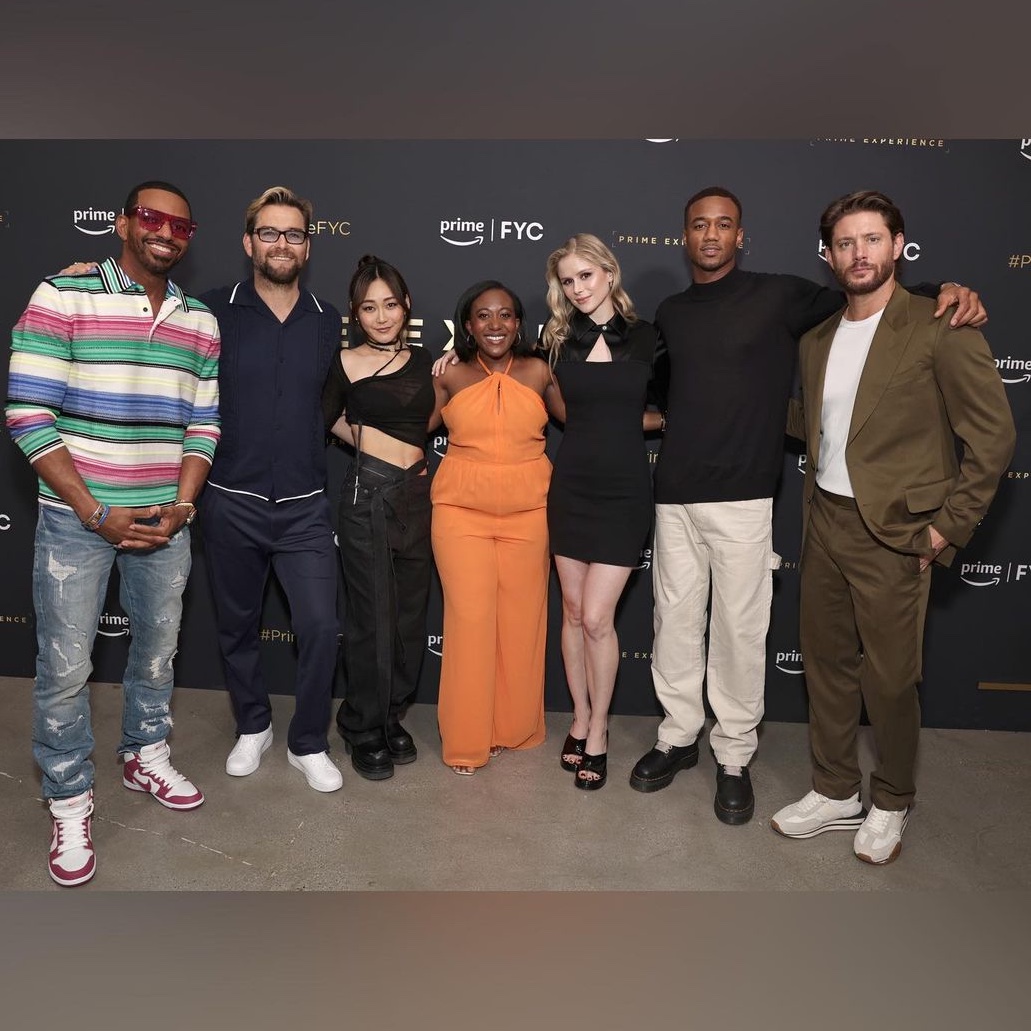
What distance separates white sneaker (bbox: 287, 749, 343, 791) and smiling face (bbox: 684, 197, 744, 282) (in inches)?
89.7

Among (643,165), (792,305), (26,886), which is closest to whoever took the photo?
(26,886)

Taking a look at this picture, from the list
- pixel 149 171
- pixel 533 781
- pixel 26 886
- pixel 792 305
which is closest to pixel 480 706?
pixel 533 781

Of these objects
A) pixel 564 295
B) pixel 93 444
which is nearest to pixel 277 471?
pixel 93 444

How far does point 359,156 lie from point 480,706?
236 cm

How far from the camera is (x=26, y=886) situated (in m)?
2.65

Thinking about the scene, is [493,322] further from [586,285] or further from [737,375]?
[737,375]

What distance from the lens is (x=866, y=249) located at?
2678mm

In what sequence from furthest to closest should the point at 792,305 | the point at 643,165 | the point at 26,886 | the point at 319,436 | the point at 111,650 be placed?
the point at 111,650
the point at 643,165
the point at 319,436
the point at 792,305
the point at 26,886

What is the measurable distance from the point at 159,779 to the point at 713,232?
2740mm

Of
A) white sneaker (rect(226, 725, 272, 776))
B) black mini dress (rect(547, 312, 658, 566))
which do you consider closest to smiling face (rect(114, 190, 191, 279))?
black mini dress (rect(547, 312, 658, 566))

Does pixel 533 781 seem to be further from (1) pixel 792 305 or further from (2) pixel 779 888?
(1) pixel 792 305

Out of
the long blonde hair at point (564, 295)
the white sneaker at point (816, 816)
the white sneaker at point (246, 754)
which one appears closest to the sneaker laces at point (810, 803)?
the white sneaker at point (816, 816)

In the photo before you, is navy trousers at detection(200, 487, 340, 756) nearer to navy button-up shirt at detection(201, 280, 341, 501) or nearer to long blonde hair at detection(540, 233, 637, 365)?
navy button-up shirt at detection(201, 280, 341, 501)

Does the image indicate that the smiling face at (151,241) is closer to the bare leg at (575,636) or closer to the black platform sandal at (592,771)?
the bare leg at (575,636)
